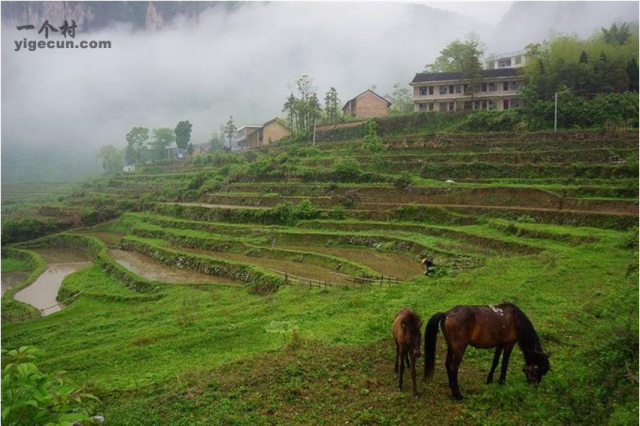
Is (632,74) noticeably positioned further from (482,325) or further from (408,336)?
(408,336)

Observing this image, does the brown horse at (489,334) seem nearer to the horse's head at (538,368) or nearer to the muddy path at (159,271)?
the horse's head at (538,368)

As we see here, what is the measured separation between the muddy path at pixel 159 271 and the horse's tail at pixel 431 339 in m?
17.7

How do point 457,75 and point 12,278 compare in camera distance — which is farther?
point 457,75

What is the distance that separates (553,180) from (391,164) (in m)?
13.7

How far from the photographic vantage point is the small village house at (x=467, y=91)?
51.9m

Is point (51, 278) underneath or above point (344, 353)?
underneath

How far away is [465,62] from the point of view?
187ft

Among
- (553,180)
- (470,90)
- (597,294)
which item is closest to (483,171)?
(553,180)

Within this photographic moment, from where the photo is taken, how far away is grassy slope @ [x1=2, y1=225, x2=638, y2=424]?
7.66 metres

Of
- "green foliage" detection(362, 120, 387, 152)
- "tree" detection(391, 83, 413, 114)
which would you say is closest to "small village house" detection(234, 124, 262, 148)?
"tree" detection(391, 83, 413, 114)

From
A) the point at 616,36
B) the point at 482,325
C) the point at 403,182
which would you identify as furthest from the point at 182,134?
the point at 482,325

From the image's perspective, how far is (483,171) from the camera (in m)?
36.2

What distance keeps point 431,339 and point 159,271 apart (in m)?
24.8

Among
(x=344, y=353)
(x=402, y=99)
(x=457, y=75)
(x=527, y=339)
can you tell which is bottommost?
(x=344, y=353)
